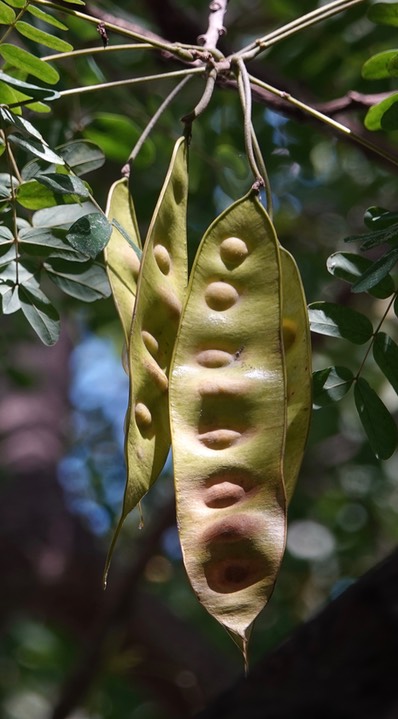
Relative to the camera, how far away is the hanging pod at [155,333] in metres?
1.04

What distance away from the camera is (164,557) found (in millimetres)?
3330

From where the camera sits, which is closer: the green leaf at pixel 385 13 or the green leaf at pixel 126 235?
the green leaf at pixel 126 235

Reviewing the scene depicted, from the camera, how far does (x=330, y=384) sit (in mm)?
1254

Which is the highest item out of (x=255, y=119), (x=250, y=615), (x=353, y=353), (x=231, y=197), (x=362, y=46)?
(x=362, y=46)

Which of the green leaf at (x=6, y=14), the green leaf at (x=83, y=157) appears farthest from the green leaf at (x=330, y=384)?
the green leaf at (x=6, y=14)

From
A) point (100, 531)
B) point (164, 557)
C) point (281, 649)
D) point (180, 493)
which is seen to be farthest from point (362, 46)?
point (100, 531)

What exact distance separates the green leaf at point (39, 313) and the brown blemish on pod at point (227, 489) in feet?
1.16

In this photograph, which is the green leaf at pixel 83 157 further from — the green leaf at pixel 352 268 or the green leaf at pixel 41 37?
the green leaf at pixel 352 268

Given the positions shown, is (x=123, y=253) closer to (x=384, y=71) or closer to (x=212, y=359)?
(x=212, y=359)

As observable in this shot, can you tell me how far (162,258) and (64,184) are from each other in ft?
0.44

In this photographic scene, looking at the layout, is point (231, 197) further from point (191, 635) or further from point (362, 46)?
point (191, 635)

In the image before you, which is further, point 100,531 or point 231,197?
point 100,531

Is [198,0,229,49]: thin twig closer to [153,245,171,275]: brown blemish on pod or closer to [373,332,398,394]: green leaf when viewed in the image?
[153,245,171,275]: brown blemish on pod

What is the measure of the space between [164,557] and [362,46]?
70.6 inches
